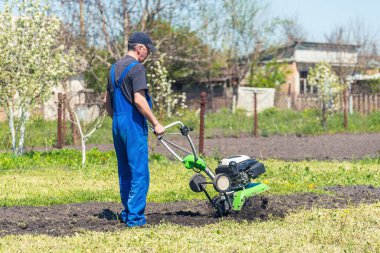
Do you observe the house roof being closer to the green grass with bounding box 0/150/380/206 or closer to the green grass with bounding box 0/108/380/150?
the green grass with bounding box 0/108/380/150

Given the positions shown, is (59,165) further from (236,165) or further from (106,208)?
(236,165)

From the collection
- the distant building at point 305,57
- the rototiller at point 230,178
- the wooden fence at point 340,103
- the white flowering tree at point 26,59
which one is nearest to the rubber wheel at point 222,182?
the rototiller at point 230,178

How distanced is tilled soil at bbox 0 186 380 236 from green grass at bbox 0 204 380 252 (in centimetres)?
37

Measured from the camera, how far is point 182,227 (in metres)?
7.84

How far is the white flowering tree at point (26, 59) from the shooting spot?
15.5 m

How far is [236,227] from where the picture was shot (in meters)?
7.85

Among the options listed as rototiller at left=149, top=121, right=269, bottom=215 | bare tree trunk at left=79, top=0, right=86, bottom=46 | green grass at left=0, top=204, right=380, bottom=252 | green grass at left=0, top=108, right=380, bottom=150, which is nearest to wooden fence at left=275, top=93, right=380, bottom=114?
green grass at left=0, top=108, right=380, bottom=150

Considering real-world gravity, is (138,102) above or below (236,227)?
above

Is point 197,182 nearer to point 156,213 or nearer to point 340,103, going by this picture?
point 156,213

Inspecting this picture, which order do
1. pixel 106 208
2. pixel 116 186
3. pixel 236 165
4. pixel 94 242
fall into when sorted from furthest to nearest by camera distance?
pixel 116 186 < pixel 106 208 < pixel 236 165 < pixel 94 242

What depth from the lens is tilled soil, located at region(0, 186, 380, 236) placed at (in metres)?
8.11

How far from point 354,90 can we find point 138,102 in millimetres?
35370

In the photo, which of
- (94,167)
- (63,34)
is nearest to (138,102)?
(94,167)

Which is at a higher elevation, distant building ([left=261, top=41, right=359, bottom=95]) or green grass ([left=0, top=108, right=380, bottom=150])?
distant building ([left=261, top=41, right=359, bottom=95])
